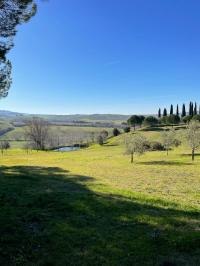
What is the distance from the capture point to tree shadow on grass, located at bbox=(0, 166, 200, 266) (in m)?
8.57

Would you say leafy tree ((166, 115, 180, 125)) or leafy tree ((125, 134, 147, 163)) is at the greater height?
leafy tree ((166, 115, 180, 125))

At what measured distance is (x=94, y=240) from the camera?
9961 mm

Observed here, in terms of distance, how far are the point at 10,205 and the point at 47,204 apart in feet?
5.60

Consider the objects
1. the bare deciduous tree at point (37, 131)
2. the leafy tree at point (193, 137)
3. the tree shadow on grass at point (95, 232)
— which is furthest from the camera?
the bare deciduous tree at point (37, 131)

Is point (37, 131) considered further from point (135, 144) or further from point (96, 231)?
point (96, 231)

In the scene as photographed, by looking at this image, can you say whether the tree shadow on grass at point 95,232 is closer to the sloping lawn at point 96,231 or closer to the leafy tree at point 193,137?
the sloping lawn at point 96,231

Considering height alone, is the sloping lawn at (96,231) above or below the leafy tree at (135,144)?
below

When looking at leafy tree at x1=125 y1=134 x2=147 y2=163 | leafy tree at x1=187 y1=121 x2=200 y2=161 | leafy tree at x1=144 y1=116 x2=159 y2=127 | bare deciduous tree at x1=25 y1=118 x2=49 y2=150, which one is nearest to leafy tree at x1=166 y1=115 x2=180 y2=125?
leafy tree at x1=144 y1=116 x2=159 y2=127

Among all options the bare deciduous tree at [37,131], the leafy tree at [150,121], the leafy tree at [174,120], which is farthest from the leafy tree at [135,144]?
the leafy tree at [150,121]

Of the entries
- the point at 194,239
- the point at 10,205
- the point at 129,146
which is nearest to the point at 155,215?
the point at 194,239

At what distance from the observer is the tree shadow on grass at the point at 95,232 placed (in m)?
8.57

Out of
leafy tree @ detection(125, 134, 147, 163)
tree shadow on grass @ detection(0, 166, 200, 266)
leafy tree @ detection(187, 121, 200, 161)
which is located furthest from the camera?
leafy tree @ detection(187, 121, 200, 161)

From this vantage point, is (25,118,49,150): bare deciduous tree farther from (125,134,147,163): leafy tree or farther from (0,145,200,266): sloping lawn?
(0,145,200,266): sloping lawn

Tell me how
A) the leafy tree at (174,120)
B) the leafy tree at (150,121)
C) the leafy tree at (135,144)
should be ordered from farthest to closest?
the leafy tree at (150,121)
the leafy tree at (174,120)
the leafy tree at (135,144)
